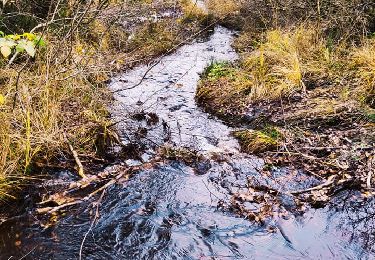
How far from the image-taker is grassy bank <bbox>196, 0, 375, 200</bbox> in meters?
5.43

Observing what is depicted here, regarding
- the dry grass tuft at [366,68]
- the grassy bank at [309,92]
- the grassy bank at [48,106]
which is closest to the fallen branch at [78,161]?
the grassy bank at [48,106]

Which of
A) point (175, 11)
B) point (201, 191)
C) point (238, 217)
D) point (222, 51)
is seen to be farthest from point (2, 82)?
point (175, 11)

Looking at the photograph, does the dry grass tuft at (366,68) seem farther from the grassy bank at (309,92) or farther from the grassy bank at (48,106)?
the grassy bank at (48,106)

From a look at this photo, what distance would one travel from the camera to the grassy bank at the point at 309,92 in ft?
17.8

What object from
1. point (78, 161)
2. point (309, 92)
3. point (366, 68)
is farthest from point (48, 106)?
point (366, 68)

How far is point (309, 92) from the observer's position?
6.97 meters

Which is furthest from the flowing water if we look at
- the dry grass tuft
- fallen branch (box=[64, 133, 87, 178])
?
the dry grass tuft

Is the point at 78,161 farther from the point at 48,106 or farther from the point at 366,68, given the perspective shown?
the point at 366,68

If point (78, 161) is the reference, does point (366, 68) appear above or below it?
above

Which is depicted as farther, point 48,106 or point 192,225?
point 48,106

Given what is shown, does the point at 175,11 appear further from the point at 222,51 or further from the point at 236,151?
the point at 236,151

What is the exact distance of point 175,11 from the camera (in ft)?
48.8

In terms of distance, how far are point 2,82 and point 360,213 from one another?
5026mm

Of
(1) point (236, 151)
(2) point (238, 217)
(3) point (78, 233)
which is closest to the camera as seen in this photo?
(3) point (78, 233)
